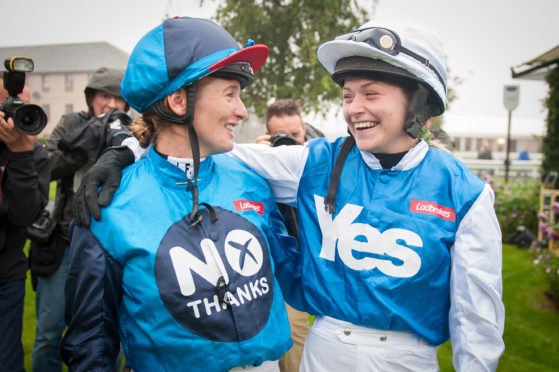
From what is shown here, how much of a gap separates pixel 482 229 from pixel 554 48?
747 cm

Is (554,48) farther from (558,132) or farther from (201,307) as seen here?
(201,307)

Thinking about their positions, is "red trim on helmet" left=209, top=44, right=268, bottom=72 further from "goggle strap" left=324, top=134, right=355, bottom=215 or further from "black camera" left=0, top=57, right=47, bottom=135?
"black camera" left=0, top=57, right=47, bottom=135

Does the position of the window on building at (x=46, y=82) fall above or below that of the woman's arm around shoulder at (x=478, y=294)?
above

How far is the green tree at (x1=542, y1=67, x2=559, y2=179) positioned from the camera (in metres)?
8.30

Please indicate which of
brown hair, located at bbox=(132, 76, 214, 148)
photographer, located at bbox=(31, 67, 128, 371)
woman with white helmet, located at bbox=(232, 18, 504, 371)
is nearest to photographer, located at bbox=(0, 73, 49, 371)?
photographer, located at bbox=(31, 67, 128, 371)

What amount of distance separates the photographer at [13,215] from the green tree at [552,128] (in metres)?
9.23

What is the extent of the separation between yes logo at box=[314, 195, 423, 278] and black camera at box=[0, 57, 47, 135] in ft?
5.85

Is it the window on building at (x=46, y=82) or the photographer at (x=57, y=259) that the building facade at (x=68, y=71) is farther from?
the photographer at (x=57, y=259)

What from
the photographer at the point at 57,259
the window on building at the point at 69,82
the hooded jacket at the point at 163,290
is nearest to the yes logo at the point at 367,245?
Answer: the hooded jacket at the point at 163,290

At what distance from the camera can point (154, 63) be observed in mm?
1694

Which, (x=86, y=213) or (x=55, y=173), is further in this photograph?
(x=55, y=173)

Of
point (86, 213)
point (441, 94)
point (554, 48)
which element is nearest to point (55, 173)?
point (86, 213)

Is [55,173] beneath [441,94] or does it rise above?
beneath

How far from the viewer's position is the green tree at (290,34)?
261 inches
